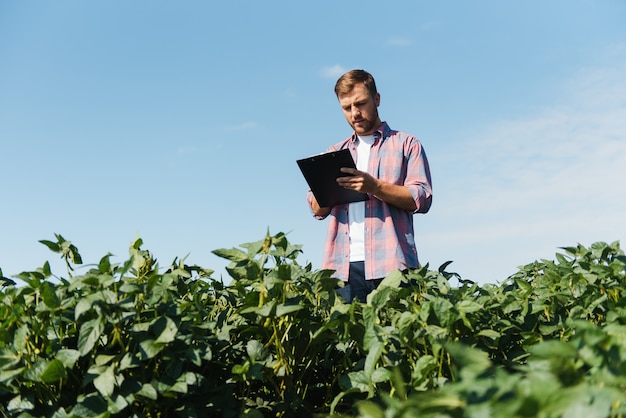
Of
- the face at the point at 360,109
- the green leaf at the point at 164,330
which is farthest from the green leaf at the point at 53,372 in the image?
the face at the point at 360,109

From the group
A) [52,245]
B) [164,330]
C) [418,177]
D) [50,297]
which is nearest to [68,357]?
[50,297]

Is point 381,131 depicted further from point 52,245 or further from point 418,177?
point 52,245

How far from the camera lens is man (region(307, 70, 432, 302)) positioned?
389 cm

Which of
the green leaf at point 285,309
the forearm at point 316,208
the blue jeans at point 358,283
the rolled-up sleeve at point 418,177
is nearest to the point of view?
the green leaf at point 285,309

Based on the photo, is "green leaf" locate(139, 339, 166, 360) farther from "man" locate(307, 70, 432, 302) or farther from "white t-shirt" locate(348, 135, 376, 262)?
"white t-shirt" locate(348, 135, 376, 262)

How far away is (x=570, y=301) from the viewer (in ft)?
9.77

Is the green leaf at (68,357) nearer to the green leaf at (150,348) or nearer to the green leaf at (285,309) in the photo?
the green leaf at (150,348)

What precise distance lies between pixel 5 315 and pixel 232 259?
78cm

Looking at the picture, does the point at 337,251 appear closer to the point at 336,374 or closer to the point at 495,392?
the point at 336,374

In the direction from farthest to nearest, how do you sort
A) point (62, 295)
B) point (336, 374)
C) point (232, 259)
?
1. point (336, 374)
2. point (232, 259)
3. point (62, 295)

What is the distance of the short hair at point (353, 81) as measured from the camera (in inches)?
159

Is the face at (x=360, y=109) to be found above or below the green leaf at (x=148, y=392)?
above

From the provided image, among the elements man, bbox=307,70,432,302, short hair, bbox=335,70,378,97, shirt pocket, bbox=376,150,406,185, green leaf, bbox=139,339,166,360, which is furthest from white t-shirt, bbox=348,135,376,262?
green leaf, bbox=139,339,166,360

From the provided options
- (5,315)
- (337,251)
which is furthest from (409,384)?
(337,251)
